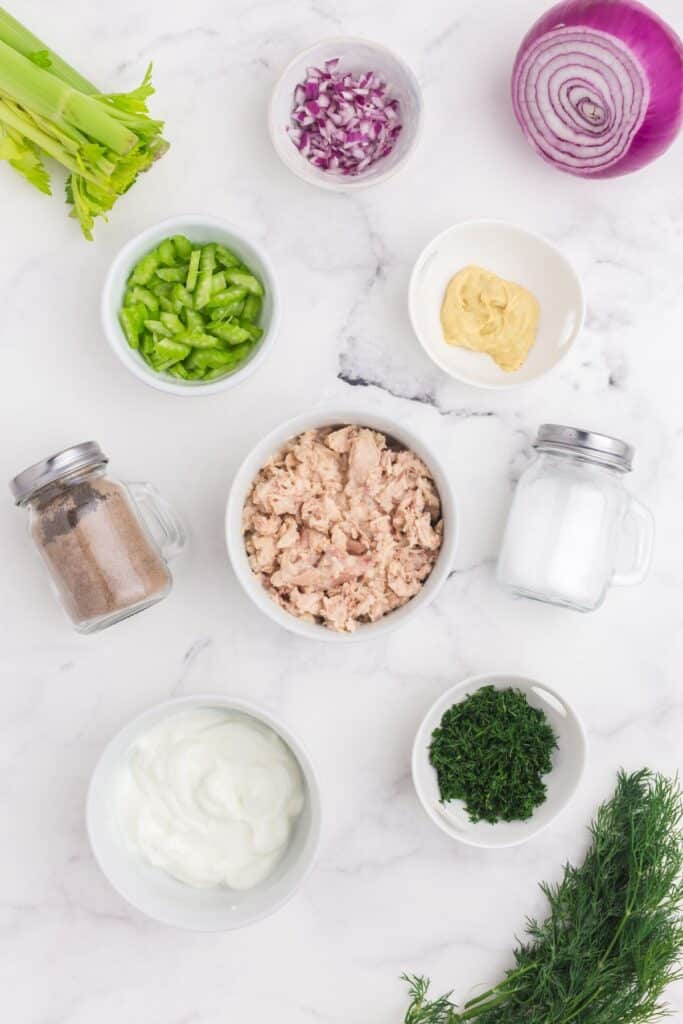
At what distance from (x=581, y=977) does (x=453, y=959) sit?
28cm

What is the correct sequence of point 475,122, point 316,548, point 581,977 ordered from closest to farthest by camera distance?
point 316,548
point 581,977
point 475,122

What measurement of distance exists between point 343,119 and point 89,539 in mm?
1003

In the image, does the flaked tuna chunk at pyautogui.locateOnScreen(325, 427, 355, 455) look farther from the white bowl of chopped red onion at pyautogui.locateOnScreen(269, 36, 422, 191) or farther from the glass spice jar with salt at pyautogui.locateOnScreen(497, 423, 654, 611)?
the white bowl of chopped red onion at pyautogui.locateOnScreen(269, 36, 422, 191)

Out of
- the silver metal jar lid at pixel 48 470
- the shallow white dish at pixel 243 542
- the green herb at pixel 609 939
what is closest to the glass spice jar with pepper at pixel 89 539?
the silver metal jar lid at pixel 48 470

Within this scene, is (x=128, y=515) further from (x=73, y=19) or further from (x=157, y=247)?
(x=73, y=19)

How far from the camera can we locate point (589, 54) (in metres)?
1.87

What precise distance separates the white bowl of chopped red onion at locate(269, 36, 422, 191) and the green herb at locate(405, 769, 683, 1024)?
1.45 m

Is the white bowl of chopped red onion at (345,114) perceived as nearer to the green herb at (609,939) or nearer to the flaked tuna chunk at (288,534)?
the flaked tuna chunk at (288,534)

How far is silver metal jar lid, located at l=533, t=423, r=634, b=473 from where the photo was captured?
6.07ft

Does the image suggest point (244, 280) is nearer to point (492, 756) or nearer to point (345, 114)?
point (345, 114)

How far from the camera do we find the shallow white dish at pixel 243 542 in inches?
69.7

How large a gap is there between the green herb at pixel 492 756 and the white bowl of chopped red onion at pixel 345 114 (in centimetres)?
113

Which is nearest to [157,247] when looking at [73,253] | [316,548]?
[73,253]

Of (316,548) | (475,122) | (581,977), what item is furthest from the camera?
(475,122)
